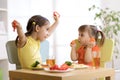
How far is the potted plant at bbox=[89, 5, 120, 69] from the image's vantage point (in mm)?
3926

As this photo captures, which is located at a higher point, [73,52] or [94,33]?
[94,33]

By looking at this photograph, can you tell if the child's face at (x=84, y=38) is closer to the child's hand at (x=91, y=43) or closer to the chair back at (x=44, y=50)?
the child's hand at (x=91, y=43)

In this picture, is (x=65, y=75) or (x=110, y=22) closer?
(x=65, y=75)

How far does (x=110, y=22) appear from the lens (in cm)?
427

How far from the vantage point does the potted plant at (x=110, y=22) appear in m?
3.93

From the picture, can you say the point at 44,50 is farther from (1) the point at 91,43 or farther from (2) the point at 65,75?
(2) the point at 65,75

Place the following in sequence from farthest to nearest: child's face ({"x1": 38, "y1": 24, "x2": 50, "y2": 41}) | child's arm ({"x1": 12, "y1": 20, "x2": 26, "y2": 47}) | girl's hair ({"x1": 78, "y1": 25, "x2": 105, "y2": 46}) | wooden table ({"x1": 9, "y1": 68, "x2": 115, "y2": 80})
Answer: girl's hair ({"x1": 78, "y1": 25, "x2": 105, "y2": 46}) < child's face ({"x1": 38, "y1": 24, "x2": 50, "y2": 41}) < child's arm ({"x1": 12, "y1": 20, "x2": 26, "y2": 47}) < wooden table ({"x1": 9, "y1": 68, "x2": 115, "y2": 80})

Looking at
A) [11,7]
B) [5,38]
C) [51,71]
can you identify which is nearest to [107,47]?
[51,71]

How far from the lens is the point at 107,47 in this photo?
106 inches

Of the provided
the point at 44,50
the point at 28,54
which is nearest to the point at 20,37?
the point at 28,54

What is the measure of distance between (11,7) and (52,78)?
6.62 feet

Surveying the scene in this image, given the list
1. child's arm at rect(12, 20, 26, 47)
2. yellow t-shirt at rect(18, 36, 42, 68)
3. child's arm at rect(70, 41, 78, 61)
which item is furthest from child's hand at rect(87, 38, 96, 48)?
child's arm at rect(12, 20, 26, 47)

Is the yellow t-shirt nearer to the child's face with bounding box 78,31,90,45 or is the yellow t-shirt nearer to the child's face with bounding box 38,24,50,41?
the child's face with bounding box 38,24,50,41

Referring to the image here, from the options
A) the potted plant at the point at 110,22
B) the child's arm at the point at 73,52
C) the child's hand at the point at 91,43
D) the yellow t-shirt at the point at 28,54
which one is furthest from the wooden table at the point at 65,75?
the potted plant at the point at 110,22
